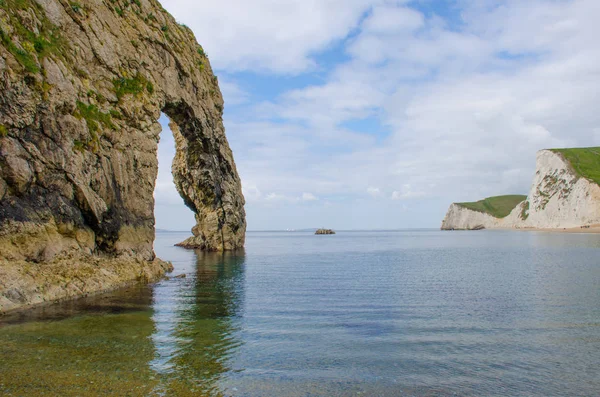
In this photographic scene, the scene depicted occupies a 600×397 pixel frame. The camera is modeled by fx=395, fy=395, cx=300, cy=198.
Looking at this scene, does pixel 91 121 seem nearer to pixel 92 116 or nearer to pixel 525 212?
pixel 92 116

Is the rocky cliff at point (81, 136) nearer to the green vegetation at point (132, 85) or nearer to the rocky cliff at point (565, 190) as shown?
the green vegetation at point (132, 85)

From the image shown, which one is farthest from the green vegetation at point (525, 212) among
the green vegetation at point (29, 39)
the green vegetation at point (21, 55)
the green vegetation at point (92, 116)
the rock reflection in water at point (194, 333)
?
the green vegetation at point (21, 55)

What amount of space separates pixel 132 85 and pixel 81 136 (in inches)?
369

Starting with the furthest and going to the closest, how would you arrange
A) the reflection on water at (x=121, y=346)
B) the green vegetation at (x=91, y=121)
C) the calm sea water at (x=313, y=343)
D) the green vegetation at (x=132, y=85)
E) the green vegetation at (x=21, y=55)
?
the green vegetation at (x=132, y=85), the green vegetation at (x=91, y=121), the green vegetation at (x=21, y=55), the calm sea water at (x=313, y=343), the reflection on water at (x=121, y=346)

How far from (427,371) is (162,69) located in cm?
3731

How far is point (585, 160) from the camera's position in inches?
5374

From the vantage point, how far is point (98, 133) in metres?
28.4

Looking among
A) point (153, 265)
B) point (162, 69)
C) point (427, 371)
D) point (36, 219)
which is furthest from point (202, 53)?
point (427, 371)

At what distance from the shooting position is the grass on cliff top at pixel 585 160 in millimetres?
126162

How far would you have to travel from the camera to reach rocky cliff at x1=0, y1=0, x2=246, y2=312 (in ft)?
68.6

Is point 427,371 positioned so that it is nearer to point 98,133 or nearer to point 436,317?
point 436,317

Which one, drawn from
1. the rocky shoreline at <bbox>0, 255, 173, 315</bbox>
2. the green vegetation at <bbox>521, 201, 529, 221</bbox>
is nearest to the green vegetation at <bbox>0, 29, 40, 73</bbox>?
the rocky shoreline at <bbox>0, 255, 173, 315</bbox>

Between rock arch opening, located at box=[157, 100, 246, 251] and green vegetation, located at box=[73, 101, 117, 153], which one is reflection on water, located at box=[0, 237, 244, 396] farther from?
rock arch opening, located at box=[157, 100, 246, 251]

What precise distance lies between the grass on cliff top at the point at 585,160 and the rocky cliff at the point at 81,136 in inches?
5227
